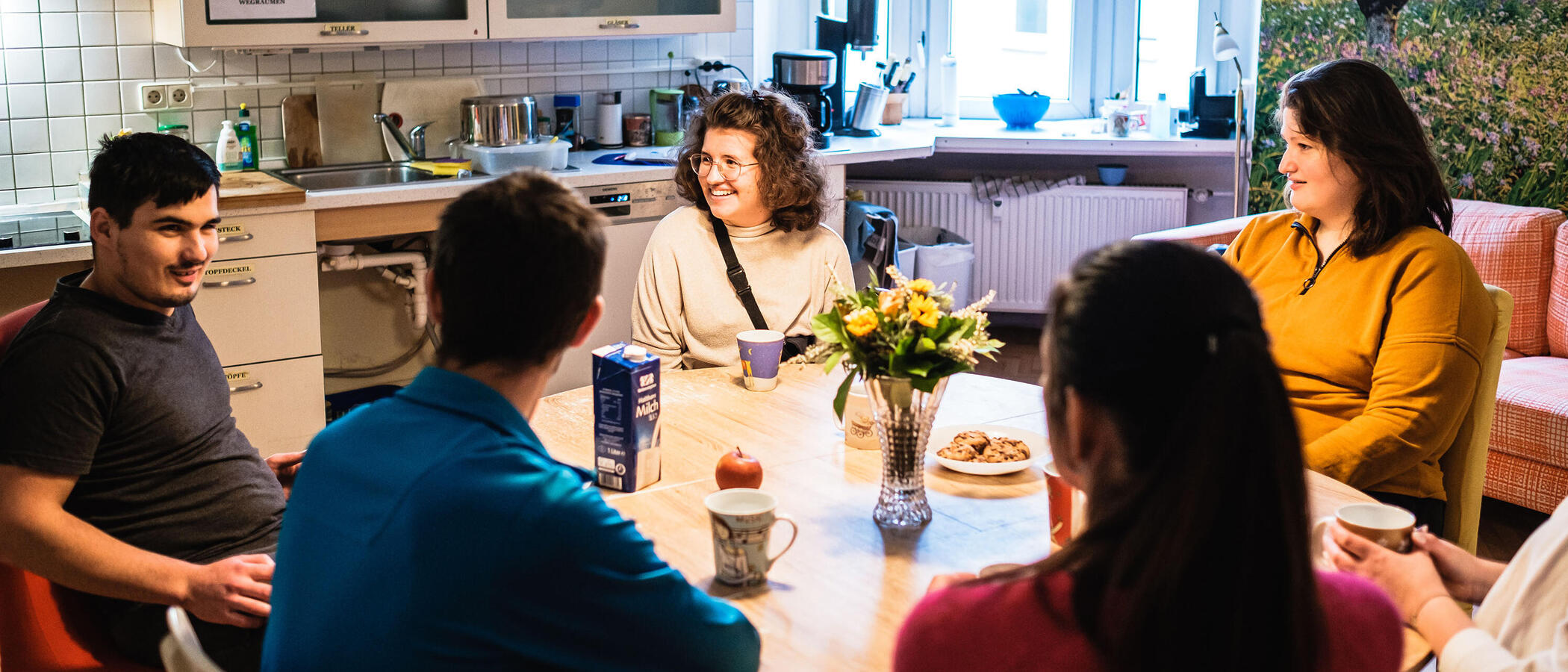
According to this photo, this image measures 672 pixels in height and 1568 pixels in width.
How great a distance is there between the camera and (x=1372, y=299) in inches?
84.2

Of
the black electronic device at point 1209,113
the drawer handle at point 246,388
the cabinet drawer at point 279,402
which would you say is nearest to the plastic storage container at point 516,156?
the cabinet drawer at point 279,402

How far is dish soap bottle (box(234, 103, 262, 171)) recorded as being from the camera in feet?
12.3

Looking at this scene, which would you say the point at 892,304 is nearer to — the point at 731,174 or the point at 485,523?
the point at 485,523

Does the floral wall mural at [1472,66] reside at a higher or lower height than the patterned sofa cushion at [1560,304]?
higher

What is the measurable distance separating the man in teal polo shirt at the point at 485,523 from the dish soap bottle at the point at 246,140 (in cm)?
287

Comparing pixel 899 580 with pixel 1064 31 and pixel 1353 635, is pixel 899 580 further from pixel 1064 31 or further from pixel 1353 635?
pixel 1064 31

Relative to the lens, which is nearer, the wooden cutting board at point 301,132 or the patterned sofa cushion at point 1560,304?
the patterned sofa cushion at point 1560,304

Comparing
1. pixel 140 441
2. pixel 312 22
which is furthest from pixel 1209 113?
pixel 140 441

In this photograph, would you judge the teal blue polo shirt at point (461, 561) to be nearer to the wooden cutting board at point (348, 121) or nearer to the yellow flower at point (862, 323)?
the yellow flower at point (862, 323)

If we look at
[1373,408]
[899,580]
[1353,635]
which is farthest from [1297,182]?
[1353,635]

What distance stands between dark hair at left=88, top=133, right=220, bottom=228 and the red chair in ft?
0.75

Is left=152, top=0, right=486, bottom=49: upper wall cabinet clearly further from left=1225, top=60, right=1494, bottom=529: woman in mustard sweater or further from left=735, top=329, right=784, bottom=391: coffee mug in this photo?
left=1225, top=60, right=1494, bottom=529: woman in mustard sweater

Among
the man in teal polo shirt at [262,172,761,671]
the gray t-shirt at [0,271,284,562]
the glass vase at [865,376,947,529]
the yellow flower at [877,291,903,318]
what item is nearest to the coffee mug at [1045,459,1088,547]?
the glass vase at [865,376,947,529]

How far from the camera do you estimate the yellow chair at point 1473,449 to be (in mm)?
2100
